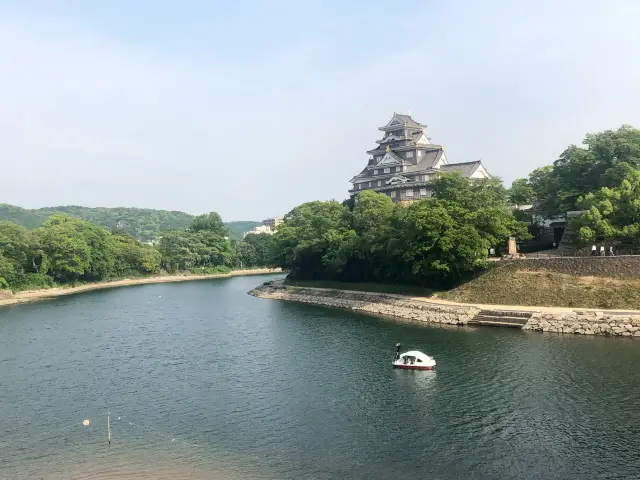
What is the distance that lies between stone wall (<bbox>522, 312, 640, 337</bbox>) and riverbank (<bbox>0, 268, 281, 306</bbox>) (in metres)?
58.8

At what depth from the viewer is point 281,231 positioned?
74188 millimetres

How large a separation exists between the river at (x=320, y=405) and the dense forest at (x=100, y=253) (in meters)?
36.5

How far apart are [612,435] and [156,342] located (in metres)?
29.5

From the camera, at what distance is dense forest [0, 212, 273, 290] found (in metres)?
71.5

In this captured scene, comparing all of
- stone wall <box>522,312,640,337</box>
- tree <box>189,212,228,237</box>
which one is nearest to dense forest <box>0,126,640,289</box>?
stone wall <box>522,312,640,337</box>

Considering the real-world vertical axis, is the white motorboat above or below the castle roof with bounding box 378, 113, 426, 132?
below

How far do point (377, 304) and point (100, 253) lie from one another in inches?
2181

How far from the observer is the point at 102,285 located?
8631 centimetres

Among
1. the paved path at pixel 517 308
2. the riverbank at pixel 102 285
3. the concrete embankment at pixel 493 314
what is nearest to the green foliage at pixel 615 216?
the paved path at pixel 517 308

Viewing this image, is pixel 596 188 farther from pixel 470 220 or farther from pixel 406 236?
pixel 406 236

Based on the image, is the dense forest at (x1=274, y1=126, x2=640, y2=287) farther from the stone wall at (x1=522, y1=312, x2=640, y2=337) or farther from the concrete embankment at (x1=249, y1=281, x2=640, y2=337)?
the stone wall at (x1=522, y1=312, x2=640, y2=337)

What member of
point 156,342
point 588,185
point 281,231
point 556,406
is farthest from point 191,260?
point 556,406

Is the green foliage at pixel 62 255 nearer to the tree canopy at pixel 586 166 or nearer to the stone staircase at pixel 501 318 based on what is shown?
the stone staircase at pixel 501 318

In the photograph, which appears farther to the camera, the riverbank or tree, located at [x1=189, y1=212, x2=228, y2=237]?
tree, located at [x1=189, y1=212, x2=228, y2=237]
